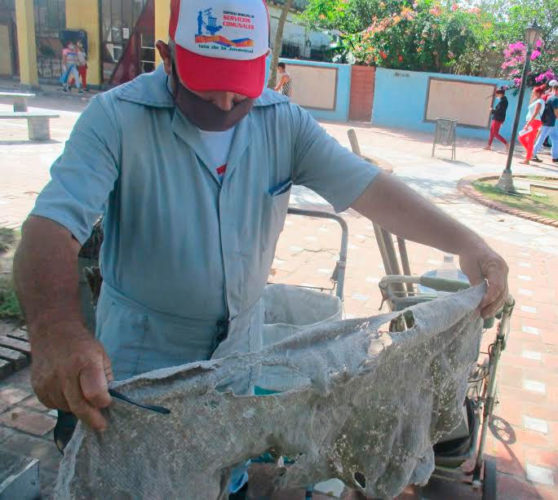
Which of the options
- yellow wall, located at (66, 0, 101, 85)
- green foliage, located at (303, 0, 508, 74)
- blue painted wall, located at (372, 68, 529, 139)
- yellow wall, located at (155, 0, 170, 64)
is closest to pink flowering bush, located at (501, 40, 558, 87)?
green foliage, located at (303, 0, 508, 74)

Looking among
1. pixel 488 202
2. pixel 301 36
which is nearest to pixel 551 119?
pixel 488 202

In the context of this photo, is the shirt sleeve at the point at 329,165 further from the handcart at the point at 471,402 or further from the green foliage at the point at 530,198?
the green foliage at the point at 530,198

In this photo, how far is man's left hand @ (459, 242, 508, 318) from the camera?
1812 millimetres

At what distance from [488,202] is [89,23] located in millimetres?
17908

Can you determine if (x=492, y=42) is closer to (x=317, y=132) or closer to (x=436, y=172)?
(x=436, y=172)

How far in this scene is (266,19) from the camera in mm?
1640

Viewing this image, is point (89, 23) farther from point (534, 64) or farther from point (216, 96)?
point (216, 96)

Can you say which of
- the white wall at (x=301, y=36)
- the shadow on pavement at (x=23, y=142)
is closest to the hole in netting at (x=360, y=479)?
the shadow on pavement at (x=23, y=142)

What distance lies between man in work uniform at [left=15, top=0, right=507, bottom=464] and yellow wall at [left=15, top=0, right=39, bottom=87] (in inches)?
850

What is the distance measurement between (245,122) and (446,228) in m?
0.71

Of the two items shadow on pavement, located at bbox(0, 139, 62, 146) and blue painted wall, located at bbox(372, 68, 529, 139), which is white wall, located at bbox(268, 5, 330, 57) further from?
shadow on pavement, located at bbox(0, 139, 62, 146)

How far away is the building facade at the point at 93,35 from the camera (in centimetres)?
2080

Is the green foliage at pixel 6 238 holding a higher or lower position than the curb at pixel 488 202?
higher

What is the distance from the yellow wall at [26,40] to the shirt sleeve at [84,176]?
21.7m
